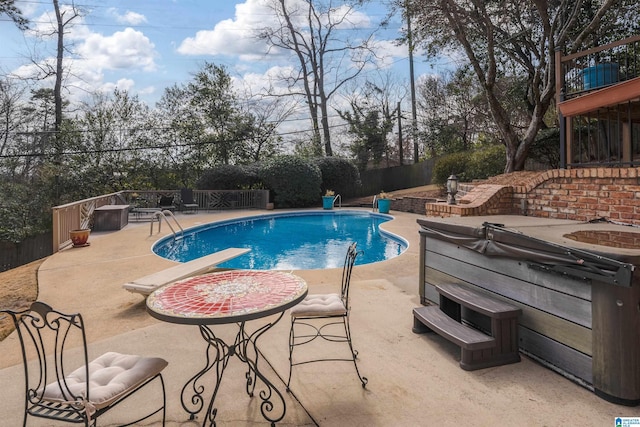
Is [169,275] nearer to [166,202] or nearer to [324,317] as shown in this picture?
[324,317]

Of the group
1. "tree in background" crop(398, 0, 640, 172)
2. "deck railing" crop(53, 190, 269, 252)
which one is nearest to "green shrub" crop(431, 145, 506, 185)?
"tree in background" crop(398, 0, 640, 172)

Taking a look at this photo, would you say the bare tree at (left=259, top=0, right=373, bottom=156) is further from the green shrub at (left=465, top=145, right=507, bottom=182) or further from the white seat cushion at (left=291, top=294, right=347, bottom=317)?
the white seat cushion at (left=291, top=294, right=347, bottom=317)

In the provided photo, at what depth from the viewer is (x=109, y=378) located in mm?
1664

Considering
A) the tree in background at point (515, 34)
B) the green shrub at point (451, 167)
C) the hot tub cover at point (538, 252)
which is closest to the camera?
the hot tub cover at point (538, 252)

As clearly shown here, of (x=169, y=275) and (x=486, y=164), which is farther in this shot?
(x=486, y=164)

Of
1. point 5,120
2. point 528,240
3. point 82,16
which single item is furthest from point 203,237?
point 82,16

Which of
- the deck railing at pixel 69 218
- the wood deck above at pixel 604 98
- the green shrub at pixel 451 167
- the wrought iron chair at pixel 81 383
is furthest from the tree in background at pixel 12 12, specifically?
the green shrub at pixel 451 167

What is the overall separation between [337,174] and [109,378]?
15.2m

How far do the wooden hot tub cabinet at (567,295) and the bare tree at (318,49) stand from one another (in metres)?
16.8

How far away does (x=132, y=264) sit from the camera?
5680 millimetres

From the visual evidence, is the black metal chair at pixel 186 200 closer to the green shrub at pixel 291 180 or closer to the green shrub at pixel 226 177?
the green shrub at pixel 226 177

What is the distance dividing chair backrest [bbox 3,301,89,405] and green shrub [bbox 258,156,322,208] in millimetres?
11896

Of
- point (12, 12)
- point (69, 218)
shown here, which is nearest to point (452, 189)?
point (69, 218)

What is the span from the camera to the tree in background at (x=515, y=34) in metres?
7.89
